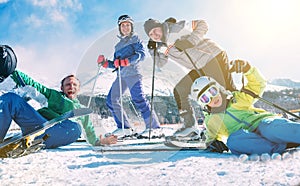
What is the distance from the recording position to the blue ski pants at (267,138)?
1538 millimetres

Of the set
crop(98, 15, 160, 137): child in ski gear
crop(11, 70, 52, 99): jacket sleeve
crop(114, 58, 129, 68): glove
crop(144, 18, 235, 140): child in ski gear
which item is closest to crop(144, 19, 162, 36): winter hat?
crop(144, 18, 235, 140): child in ski gear

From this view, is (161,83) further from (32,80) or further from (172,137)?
(32,80)

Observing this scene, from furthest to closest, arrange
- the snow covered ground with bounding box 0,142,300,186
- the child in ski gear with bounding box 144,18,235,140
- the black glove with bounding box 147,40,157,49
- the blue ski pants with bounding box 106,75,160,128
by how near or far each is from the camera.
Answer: the blue ski pants with bounding box 106,75,160,128 < the black glove with bounding box 147,40,157,49 < the child in ski gear with bounding box 144,18,235,140 < the snow covered ground with bounding box 0,142,300,186

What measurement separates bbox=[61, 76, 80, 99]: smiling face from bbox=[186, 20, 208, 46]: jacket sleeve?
904mm

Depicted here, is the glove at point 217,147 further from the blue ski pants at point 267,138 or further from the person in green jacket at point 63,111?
the person in green jacket at point 63,111

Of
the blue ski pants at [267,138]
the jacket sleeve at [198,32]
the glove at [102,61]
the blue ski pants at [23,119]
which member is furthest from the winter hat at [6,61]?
the blue ski pants at [267,138]

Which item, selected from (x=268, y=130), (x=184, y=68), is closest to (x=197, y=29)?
(x=184, y=68)

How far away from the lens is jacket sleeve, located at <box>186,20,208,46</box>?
7.62 feet

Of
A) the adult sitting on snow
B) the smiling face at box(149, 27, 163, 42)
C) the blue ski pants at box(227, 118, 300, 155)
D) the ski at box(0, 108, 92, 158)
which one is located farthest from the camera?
the smiling face at box(149, 27, 163, 42)

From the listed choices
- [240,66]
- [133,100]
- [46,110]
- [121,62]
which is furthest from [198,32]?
[46,110]

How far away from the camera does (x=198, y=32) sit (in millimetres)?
2354

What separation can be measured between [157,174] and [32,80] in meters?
1.31

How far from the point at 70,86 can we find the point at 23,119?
44 centimetres

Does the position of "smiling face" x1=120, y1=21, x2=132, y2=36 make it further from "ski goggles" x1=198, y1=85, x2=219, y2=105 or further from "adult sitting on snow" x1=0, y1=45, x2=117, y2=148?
"ski goggles" x1=198, y1=85, x2=219, y2=105
